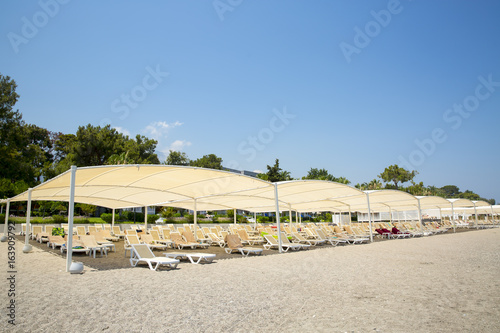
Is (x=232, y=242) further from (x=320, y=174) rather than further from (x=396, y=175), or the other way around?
(x=396, y=175)

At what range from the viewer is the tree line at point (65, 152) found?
26.5m

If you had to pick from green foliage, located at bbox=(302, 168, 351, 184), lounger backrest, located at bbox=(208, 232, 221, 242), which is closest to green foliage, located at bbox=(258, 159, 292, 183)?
green foliage, located at bbox=(302, 168, 351, 184)

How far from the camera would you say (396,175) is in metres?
55.4

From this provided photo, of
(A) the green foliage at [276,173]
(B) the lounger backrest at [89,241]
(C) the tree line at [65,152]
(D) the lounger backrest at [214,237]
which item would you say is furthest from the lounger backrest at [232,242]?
(A) the green foliage at [276,173]

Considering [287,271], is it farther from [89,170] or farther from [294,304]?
[89,170]

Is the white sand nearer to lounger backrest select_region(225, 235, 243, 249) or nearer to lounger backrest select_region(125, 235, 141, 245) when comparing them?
lounger backrest select_region(125, 235, 141, 245)

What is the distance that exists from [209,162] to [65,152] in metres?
26.9

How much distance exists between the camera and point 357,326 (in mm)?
3555

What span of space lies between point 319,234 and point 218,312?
41.5 ft

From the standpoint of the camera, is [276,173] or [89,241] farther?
[276,173]

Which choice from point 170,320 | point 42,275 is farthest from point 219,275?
point 42,275

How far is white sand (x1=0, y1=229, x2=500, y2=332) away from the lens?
358cm

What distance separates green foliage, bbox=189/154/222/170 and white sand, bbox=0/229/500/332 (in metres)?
52.9

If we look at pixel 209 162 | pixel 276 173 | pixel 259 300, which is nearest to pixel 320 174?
pixel 276 173
